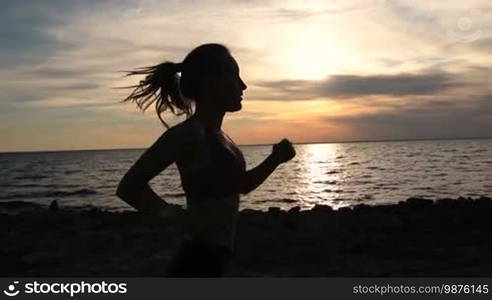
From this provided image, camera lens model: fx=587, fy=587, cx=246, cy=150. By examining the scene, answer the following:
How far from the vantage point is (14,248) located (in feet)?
41.6

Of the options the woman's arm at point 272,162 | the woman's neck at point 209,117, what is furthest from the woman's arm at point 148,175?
the woman's arm at point 272,162

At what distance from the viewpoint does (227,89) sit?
339cm

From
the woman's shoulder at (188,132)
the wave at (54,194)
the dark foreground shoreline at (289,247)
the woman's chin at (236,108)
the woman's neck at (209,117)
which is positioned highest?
the woman's chin at (236,108)

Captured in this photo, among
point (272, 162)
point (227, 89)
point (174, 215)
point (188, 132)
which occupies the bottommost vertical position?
point (174, 215)

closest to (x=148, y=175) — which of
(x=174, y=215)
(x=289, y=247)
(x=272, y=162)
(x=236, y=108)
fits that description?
(x=174, y=215)

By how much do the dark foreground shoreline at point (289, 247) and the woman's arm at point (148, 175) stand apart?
6974 millimetres

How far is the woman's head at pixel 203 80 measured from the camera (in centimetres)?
337

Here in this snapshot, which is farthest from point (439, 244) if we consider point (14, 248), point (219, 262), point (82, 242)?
point (219, 262)

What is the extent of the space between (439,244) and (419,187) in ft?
124

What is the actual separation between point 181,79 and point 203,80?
0.54 feet

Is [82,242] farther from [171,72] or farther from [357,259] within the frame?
[171,72]

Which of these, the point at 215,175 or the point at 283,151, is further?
the point at 283,151

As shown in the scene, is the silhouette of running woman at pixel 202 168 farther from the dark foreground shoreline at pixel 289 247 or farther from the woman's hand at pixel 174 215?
the dark foreground shoreline at pixel 289 247

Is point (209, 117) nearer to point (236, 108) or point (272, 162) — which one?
point (236, 108)
